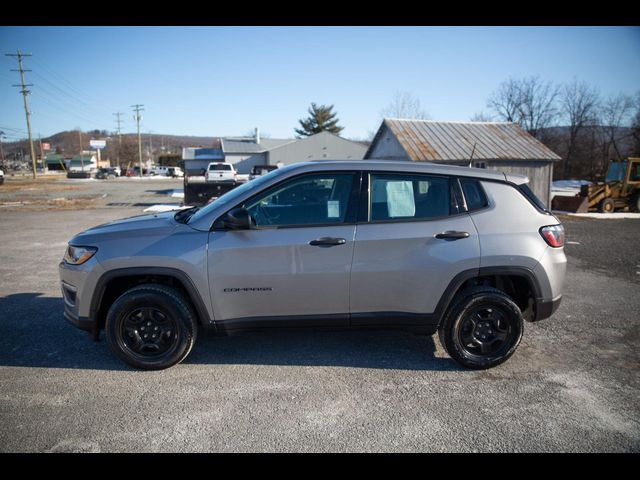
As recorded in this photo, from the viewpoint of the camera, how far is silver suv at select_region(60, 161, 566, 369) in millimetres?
3436

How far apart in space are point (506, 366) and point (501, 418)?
92 centimetres

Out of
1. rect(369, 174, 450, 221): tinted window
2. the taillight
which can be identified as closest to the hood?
rect(369, 174, 450, 221): tinted window

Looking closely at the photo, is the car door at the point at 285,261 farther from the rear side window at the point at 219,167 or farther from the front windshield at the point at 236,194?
the rear side window at the point at 219,167

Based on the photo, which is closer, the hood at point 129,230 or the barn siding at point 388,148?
the hood at point 129,230

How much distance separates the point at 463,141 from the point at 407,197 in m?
15.3

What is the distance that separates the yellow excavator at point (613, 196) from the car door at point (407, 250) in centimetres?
1649

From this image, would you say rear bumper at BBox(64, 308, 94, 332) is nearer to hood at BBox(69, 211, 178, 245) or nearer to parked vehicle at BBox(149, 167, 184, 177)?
hood at BBox(69, 211, 178, 245)

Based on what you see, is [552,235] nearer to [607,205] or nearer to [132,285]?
[132,285]

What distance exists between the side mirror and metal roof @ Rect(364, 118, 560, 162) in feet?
44.5

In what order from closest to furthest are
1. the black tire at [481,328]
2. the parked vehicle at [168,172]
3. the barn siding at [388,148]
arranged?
the black tire at [481,328] < the barn siding at [388,148] < the parked vehicle at [168,172]

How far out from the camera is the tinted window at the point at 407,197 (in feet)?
11.7

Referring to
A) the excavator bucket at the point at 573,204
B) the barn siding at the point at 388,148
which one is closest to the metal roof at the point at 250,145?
the barn siding at the point at 388,148

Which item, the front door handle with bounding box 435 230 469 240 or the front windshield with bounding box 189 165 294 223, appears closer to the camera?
the front door handle with bounding box 435 230 469 240
